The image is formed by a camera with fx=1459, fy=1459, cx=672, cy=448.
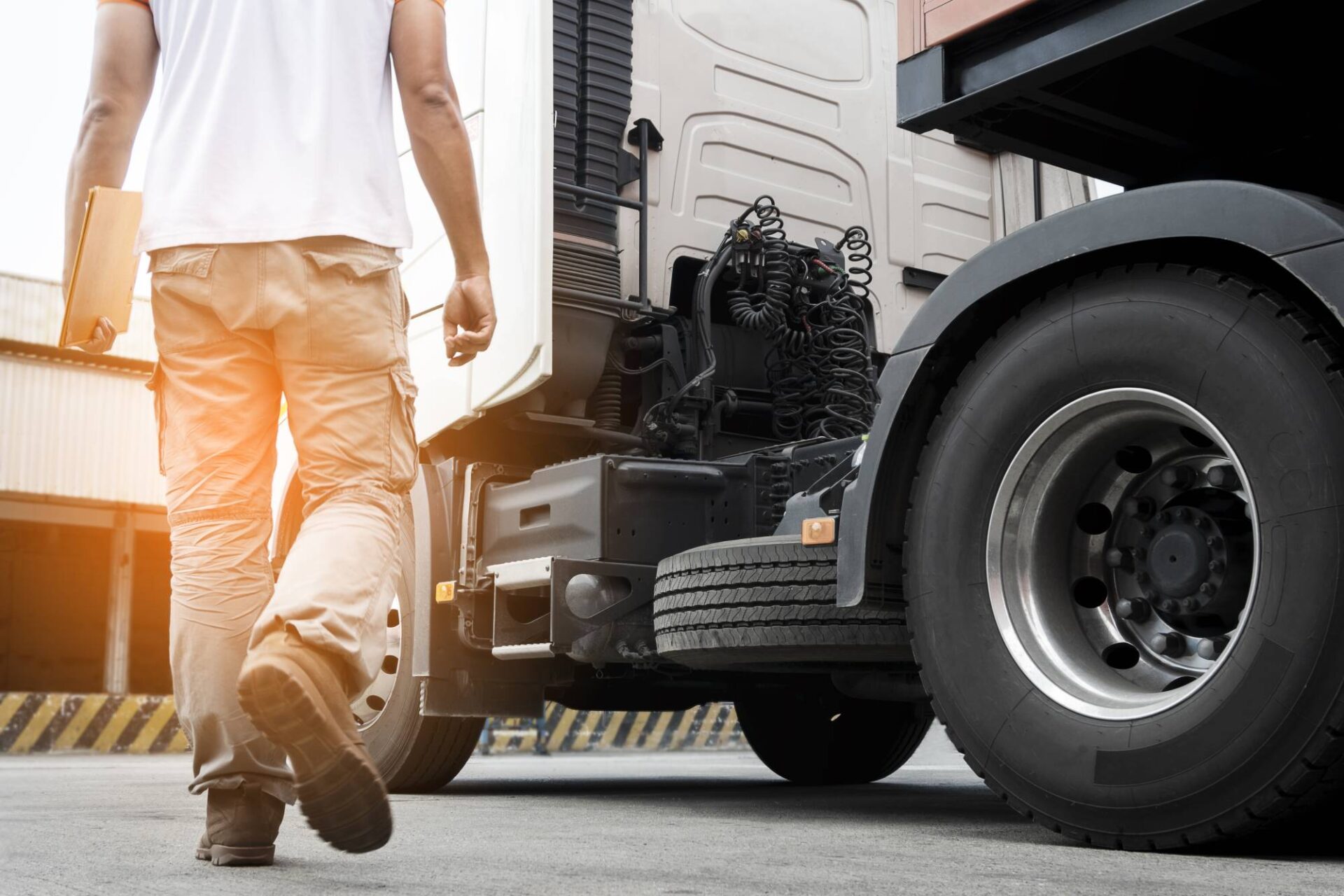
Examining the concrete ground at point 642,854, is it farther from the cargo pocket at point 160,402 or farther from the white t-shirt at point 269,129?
the white t-shirt at point 269,129

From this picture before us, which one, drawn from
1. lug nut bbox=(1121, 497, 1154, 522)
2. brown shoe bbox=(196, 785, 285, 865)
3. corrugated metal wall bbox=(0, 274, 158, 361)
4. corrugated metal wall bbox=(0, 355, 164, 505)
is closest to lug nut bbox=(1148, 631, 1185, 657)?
lug nut bbox=(1121, 497, 1154, 522)

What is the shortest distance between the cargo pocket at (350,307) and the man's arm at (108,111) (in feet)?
1.33

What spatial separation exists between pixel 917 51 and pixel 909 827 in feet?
5.79

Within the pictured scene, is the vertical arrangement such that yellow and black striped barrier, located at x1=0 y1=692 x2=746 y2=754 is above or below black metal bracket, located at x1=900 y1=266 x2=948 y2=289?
below

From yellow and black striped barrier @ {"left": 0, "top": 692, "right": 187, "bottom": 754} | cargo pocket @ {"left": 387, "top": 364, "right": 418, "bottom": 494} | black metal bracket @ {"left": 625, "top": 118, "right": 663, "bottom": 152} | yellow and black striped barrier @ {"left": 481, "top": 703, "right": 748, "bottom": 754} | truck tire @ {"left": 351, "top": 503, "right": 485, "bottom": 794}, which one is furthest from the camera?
yellow and black striped barrier @ {"left": 481, "top": 703, "right": 748, "bottom": 754}

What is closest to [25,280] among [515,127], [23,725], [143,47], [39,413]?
[39,413]

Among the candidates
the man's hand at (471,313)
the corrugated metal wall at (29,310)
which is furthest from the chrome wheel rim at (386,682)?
the corrugated metal wall at (29,310)

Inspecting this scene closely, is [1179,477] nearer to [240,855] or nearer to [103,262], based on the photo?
[240,855]

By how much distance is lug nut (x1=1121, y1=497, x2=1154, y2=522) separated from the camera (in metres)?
2.76

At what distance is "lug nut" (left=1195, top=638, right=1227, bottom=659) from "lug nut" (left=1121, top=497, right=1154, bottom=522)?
256 mm

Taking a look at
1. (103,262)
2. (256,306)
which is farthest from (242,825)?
(103,262)

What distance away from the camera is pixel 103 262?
8.30 feet

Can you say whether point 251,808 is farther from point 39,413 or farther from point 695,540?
point 39,413

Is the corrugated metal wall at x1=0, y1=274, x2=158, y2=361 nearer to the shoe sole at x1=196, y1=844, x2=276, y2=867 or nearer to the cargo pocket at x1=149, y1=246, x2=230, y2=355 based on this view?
the cargo pocket at x1=149, y1=246, x2=230, y2=355
